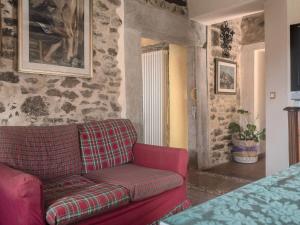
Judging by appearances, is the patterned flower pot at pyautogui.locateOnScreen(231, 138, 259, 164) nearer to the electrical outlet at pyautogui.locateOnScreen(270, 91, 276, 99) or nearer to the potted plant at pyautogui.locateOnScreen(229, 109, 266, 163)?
the potted plant at pyautogui.locateOnScreen(229, 109, 266, 163)

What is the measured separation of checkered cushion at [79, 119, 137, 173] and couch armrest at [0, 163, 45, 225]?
892 mm

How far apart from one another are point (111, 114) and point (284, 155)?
2.20m

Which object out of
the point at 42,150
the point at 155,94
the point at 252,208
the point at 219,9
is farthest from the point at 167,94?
the point at 252,208

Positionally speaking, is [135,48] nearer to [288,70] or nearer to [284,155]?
[288,70]

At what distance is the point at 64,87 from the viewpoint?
2699 mm

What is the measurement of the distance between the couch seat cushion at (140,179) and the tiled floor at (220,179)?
0.73m

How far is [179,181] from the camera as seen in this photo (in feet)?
7.66

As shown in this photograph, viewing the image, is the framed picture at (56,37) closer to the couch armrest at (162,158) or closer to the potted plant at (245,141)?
the couch armrest at (162,158)

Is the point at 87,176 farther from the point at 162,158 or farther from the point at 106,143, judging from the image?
the point at 162,158

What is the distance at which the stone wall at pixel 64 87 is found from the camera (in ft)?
7.61

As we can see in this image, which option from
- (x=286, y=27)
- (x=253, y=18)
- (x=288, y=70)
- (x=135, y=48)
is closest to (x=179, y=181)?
(x=135, y=48)

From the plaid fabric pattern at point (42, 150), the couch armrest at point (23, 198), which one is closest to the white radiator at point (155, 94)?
the plaid fabric pattern at point (42, 150)

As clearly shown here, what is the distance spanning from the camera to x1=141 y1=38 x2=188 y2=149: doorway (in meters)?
4.60

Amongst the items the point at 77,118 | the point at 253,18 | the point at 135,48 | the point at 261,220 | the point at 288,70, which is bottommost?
the point at 261,220
